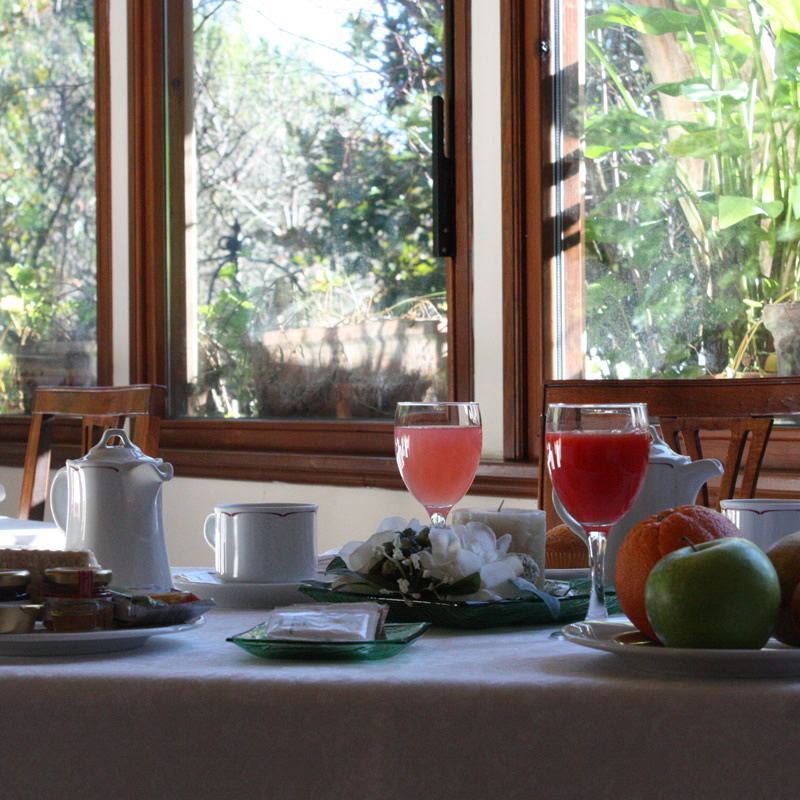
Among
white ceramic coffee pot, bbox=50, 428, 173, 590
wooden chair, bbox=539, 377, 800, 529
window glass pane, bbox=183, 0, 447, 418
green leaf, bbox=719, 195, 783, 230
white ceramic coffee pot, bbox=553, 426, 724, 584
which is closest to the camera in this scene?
white ceramic coffee pot, bbox=50, 428, 173, 590

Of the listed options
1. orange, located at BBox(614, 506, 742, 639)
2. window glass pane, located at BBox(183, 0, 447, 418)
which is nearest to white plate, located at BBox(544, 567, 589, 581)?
orange, located at BBox(614, 506, 742, 639)

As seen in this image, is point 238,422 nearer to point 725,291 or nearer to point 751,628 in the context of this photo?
point 725,291

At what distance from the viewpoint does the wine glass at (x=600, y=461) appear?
82cm

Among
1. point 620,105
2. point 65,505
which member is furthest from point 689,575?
point 620,105

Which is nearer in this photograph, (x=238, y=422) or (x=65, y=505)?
(x=65, y=505)

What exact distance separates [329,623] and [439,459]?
39 centimetres

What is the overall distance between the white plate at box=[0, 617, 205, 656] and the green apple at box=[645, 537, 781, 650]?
32 cm

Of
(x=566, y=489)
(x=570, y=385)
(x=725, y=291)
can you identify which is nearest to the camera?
(x=566, y=489)

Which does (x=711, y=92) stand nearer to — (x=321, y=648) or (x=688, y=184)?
(x=688, y=184)

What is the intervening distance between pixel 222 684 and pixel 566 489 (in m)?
0.34

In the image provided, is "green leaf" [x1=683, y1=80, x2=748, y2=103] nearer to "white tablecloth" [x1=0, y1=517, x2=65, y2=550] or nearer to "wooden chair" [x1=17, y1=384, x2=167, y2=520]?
"wooden chair" [x1=17, y1=384, x2=167, y2=520]

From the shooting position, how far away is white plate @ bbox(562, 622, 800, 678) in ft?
1.90

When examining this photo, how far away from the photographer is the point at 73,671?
0.62 meters

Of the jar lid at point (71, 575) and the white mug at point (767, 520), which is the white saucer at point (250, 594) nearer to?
the jar lid at point (71, 575)
